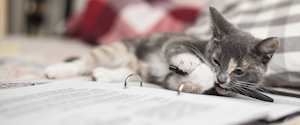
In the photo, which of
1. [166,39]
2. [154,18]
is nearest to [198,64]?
[166,39]

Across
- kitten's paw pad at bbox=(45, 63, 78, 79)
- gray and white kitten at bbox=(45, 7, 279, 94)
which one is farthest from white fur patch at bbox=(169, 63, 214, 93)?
kitten's paw pad at bbox=(45, 63, 78, 79)

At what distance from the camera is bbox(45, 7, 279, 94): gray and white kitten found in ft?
2.85

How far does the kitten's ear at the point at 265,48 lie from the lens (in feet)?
2.67

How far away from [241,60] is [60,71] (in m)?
0.85

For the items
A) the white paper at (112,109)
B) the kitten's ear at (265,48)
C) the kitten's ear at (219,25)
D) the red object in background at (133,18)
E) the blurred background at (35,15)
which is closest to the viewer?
the white paper at (112,109)

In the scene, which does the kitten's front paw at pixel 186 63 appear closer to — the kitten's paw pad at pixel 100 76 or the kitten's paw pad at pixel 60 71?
the kitten's paw pad at pixel 100 76

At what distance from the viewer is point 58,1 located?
15.7 ft

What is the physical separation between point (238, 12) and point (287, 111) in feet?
3.30

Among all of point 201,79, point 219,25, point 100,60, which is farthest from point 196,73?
point 100,60

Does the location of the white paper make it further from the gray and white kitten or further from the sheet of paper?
the gray and white kitten

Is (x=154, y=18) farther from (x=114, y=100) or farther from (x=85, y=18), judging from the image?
(x=114, y=100)

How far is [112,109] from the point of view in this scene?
55 cm

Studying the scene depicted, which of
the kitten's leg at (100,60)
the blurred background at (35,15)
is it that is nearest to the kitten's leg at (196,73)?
the kitten's leg at (100,60)

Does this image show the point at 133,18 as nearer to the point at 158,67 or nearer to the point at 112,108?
the point at 158,67
